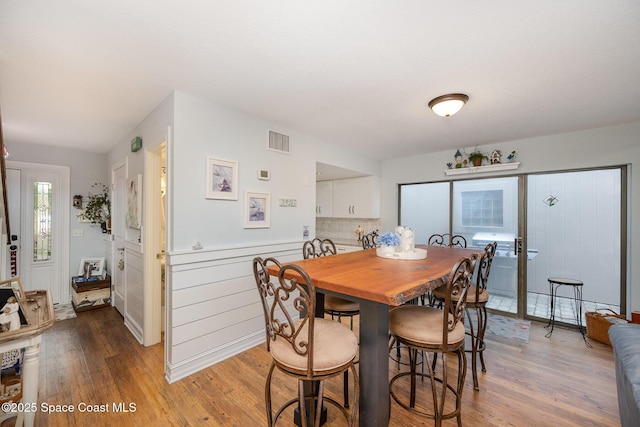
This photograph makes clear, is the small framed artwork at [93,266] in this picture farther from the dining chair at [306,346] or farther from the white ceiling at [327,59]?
the dining chair at [306,346]

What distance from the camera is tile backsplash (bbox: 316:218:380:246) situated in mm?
5168

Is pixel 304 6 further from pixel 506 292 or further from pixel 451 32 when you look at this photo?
pixel 506 292

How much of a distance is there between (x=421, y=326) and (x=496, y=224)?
10.2 ft

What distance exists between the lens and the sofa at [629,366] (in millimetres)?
1101

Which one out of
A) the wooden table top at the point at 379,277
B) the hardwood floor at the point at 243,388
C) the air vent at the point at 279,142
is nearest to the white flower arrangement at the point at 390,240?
the wooden table top at the point at 379,277

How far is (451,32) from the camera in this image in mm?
1552

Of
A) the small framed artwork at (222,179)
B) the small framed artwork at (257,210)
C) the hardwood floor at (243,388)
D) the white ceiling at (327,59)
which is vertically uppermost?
the white ceiling at (327,59)

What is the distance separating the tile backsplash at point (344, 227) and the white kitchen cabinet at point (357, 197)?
0.27 metres

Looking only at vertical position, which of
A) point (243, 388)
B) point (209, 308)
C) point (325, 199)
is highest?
point (325, 199)

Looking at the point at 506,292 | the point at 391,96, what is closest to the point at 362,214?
the point at 506,292

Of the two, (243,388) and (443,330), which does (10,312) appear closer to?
(243,388)

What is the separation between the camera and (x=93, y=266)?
13.7 feet

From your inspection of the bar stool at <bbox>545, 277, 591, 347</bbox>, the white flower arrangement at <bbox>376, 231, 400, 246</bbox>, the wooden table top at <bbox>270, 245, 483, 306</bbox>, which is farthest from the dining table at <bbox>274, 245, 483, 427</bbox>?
the bar stool at <bbox>545, 277, 591, 347</bbox>

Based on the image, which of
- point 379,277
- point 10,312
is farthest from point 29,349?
point 379,277
